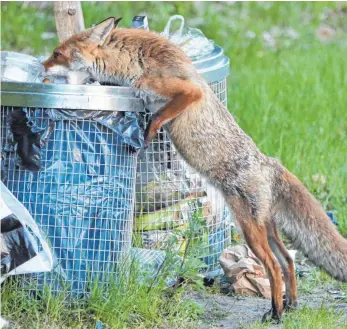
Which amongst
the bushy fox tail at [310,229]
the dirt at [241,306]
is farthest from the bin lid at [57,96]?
the dirt at [241,306]

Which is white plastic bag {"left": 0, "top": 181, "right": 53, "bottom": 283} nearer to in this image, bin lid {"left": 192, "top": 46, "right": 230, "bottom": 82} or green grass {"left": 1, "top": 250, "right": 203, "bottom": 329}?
green grass {"left": 1, "top": 250, "right": 203, "bottom": 329}

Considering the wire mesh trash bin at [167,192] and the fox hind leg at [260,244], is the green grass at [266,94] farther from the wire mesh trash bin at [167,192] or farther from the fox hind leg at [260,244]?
the wire mesh trash bin at [167,192]

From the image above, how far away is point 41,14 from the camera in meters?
11.2

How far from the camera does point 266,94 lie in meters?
8.80

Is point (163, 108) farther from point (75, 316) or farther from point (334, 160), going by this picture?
point (334, 160)

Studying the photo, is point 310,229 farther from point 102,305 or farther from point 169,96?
point 102,305

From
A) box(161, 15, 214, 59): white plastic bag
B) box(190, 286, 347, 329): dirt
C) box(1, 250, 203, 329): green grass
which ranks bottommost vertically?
box(190, 286, 347, 329): dirt

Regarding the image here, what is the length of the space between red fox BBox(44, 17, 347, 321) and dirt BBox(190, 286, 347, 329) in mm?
159

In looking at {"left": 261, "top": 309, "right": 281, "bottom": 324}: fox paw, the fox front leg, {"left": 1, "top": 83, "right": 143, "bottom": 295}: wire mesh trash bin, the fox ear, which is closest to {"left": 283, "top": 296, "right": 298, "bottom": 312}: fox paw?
{"left": 261, "top": 309, "right": 281, "bottom": 324}: fox paw

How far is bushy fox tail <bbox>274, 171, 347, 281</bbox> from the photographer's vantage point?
5.20 meters

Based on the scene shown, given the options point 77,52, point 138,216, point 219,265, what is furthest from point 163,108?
point 219,265

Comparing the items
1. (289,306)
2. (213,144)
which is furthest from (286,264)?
(213,144)

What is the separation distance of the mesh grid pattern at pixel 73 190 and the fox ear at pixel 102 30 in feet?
1.72

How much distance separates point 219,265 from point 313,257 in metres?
0.92
